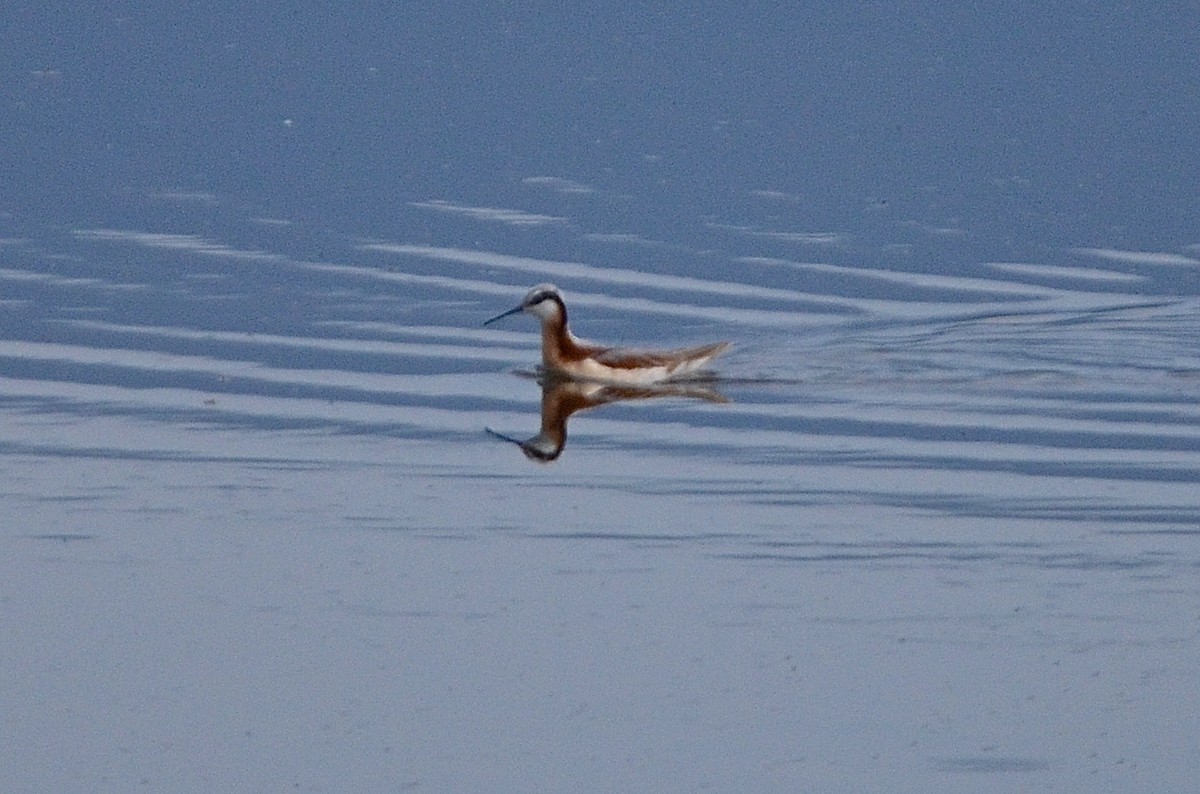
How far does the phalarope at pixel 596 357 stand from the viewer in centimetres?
1638

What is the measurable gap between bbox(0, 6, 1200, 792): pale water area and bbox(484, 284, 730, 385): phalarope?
9.0 inches

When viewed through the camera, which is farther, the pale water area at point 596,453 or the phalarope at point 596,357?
the phalarope at point 596,357

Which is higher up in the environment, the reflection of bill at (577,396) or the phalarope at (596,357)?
the phalarope at (596,357)

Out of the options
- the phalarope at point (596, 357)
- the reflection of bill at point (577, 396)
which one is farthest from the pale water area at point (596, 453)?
the phalarope at point (596, 357)

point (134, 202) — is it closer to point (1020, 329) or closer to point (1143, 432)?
point (1020, 329)

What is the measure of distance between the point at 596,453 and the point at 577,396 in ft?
6.89

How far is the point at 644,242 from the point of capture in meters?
21.5

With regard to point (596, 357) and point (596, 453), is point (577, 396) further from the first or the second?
point (596, 453)

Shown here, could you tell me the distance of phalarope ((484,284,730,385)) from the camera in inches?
645

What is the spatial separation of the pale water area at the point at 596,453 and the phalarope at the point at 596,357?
229 mm

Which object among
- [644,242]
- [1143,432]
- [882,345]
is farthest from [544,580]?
[644,242]

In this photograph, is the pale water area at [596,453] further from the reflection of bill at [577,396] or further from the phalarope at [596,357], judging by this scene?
the phalarope at [596,357]

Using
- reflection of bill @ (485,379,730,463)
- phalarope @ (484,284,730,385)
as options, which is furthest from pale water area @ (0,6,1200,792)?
phalarope @ (484,284,730,385)

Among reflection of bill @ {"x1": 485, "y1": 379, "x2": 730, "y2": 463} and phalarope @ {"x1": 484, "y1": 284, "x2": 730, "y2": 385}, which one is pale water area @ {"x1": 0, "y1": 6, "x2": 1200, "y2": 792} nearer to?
reflection of bill @ {"x1": 485, "y1": 379, "x2": 730, "y2": 463}
